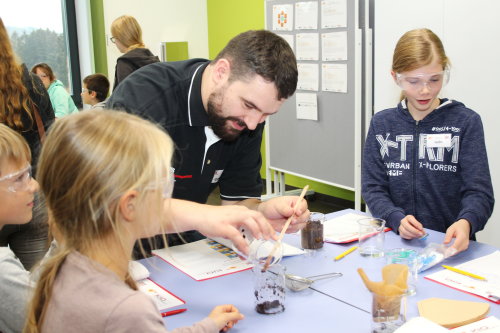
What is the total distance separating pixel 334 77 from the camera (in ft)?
13.8

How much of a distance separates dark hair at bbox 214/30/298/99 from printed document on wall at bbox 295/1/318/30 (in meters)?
2.74

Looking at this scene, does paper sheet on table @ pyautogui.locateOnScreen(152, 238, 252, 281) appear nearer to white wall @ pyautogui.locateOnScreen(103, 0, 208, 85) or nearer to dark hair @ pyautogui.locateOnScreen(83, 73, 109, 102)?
dark hair @ pyautogui.locateOnScreen(83, 73, 109, 102)

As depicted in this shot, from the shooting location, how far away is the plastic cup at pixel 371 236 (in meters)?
1.79

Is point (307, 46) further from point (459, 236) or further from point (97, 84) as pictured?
point (459, 236)

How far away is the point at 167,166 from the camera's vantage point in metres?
1.11

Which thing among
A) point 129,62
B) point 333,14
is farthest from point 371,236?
point 129,62

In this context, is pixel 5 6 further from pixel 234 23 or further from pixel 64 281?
pixel 64 281

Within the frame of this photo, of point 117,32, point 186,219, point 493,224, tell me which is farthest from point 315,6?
point 186,219

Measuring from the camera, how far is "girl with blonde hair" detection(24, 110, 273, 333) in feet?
3.28

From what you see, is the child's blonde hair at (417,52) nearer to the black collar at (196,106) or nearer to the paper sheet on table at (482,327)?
the black collar at (196,106)

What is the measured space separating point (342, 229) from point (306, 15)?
9.25ft

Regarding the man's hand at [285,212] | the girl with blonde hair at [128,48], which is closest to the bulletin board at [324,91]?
the girl with blonde hair at [128,48]

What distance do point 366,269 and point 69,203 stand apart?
0.98 meters

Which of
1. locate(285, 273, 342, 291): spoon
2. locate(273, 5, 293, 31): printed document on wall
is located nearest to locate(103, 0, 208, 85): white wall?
locate(273, 5, 293, 31): printed document on wall
